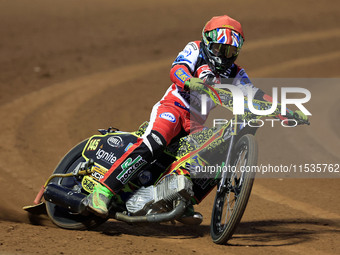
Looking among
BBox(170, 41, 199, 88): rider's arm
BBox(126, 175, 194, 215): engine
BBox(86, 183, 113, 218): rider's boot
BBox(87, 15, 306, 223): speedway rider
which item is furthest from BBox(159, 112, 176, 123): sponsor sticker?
BBox(86, 183, 113, 218): rider's boot

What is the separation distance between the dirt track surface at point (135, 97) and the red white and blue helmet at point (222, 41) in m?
1.89

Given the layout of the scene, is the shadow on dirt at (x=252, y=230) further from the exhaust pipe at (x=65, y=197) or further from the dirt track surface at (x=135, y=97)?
the exhaust pipe at (x=65, y=197)

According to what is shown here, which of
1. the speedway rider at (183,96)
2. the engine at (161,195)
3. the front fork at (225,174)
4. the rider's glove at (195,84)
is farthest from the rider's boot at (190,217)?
the rider's glove at (195,84)

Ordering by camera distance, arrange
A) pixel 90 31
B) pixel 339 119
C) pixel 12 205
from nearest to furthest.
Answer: pixel 12 205 < pixel 339 119 < pixel 90 31

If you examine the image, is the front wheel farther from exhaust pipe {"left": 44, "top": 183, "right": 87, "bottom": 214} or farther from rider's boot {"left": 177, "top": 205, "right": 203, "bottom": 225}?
exhaust pipe {"left": 44, "top": 183, "right": 87, "bottom": 214}

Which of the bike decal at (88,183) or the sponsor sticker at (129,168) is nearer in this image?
the sponsor sticker at (129,168)

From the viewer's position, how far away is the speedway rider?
7.00m

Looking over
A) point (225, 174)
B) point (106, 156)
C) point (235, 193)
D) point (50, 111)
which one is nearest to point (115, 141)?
point (106, 156)

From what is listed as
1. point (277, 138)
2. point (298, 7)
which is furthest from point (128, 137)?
point (298, 7)

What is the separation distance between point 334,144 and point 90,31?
Answer: 1135 centimetres

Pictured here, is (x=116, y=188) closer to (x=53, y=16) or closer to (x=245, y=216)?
(x=245, y=216)

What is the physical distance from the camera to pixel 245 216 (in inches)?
336

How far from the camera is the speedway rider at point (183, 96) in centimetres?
700

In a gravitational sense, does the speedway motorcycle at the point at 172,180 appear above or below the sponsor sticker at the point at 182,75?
below
